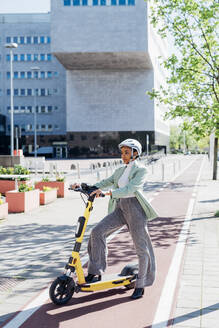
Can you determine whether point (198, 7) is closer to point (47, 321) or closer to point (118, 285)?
point (118, 285)

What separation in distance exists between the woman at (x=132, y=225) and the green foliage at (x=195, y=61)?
22.5 ft

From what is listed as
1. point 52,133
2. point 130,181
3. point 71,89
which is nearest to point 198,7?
point 130,181

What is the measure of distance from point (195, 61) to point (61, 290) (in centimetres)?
868

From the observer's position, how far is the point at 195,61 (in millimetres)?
11453

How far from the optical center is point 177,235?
8164 mm

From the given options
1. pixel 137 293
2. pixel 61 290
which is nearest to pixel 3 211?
pixel 61 290

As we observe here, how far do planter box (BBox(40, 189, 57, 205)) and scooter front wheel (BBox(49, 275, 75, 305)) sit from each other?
8.47 m

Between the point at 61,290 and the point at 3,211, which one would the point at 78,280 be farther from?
the point at 3,211

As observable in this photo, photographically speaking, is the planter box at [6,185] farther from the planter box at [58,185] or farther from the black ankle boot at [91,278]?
the black ankle boot at [91,278]

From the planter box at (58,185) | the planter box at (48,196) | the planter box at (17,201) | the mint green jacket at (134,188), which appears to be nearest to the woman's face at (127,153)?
the mint green jacket at (134,188)

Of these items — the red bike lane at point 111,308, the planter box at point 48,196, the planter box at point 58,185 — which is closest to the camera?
the red bike lane at point 111,308

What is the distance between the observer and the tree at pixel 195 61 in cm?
1122

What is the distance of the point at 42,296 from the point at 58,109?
7941 cm

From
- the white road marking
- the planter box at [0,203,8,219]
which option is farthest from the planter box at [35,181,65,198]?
the white road marking
